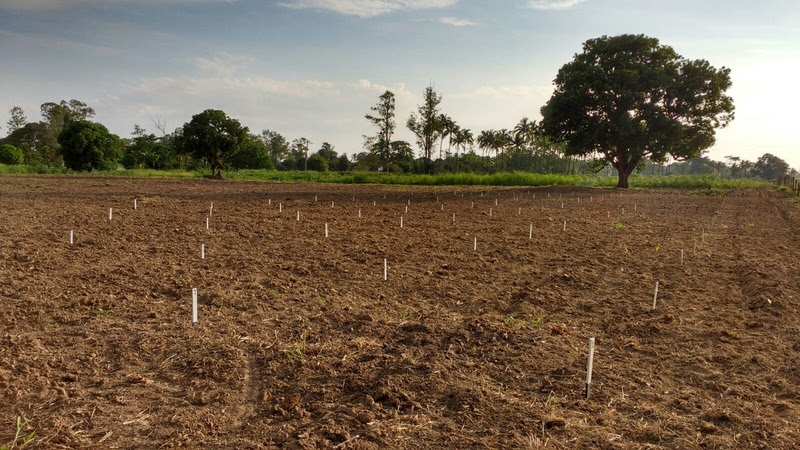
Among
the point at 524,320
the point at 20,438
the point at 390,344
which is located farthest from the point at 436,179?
the point at 20,438

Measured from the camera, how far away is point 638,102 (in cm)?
3388

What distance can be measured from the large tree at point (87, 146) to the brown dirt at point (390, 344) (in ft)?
121

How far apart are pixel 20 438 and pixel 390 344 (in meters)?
2.94

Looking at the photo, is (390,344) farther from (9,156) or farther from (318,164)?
(318,164)

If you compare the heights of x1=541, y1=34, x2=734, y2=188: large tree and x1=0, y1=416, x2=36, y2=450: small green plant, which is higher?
x1=541, y1=34, x2=734, y2=188: large tree

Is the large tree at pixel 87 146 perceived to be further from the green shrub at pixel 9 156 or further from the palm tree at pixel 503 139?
the palm tree at pixel 503 139

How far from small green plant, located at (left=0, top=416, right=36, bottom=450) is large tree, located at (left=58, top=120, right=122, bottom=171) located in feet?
149

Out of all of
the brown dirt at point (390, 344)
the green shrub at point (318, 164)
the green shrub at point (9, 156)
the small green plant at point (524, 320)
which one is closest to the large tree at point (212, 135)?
the green shrub at point (9, 156)

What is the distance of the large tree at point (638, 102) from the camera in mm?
33906

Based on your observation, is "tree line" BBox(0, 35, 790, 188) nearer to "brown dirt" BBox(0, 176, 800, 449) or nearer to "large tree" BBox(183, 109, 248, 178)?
"large tree" BBox(183, 109, 248, 178)

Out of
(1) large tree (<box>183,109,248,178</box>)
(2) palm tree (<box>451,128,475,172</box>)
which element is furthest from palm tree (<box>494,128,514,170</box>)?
(1) large tree (<box>183,109,248,178</box>)

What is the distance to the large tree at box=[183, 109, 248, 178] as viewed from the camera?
131ft

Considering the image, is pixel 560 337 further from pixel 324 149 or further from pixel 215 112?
pixel 324 149

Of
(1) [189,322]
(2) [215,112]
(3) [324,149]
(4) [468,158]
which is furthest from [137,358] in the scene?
(3) [324,149]
